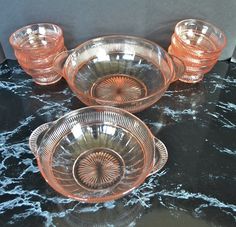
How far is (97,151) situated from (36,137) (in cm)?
15

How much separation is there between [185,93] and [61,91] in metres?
0.35

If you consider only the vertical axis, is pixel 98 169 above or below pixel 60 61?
below

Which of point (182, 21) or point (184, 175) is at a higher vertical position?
point (182, 21)

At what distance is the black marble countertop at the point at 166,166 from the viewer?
2.10 feet

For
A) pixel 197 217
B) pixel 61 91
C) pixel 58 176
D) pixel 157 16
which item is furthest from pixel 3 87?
pixel 197 217

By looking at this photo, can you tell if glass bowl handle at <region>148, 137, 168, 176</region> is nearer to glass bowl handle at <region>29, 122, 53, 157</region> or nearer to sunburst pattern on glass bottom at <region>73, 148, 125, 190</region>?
sunburst pattern on glass bottom at <region>73, 148, 125, 190</region>

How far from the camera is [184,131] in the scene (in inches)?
31.0

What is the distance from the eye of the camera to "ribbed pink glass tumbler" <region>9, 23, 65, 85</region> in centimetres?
83

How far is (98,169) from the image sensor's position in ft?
2.35

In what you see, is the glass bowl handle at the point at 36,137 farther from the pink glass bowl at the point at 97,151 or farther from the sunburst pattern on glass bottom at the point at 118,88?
the sunburst pattern on glass bottom at the point at 118,88

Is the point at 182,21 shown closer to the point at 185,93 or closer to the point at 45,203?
the point at 185,93

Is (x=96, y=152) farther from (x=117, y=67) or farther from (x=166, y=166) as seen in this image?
(x=117, y=67)

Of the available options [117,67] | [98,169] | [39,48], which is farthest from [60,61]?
[98,169]

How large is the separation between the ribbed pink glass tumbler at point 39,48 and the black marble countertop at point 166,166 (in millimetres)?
42
